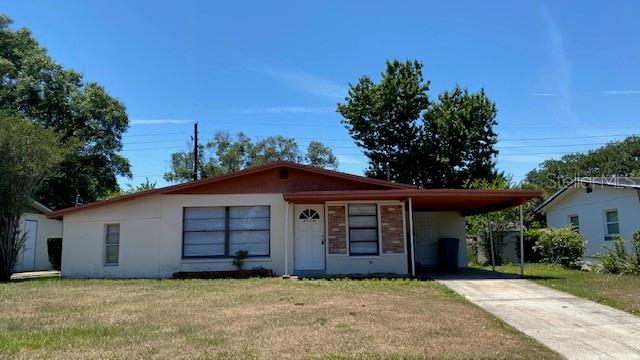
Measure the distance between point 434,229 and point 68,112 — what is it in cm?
2271

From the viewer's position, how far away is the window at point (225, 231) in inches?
666

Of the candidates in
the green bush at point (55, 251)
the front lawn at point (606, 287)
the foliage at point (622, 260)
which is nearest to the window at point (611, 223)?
the foliage at point (622, 260)

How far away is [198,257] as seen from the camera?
16875mm

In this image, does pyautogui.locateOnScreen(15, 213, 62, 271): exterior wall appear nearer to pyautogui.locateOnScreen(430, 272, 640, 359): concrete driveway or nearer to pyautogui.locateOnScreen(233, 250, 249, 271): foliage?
pyautogui.locateOnScreen(233, 250, 249, 271): foliage

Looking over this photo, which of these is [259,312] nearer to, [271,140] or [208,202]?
[208,202]

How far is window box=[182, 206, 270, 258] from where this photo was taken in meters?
16.9

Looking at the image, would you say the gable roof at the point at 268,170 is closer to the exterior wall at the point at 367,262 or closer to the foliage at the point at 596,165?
the exterior wall at the point at 367,262

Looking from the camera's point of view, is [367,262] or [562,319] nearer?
[562,319]

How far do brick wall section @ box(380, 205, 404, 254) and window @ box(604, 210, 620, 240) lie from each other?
10000 millimetres

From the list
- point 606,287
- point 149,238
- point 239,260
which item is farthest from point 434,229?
point 149,238

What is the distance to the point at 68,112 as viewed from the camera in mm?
31688

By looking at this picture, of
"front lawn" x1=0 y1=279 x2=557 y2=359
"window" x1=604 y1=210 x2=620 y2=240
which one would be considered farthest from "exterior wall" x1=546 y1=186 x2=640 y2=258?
"front lawn" x1=0 y1=279 x2=557 y2=359

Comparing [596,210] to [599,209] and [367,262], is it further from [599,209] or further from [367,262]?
[367,262]

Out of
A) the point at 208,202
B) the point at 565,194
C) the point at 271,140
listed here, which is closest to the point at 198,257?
the point at 208,202
